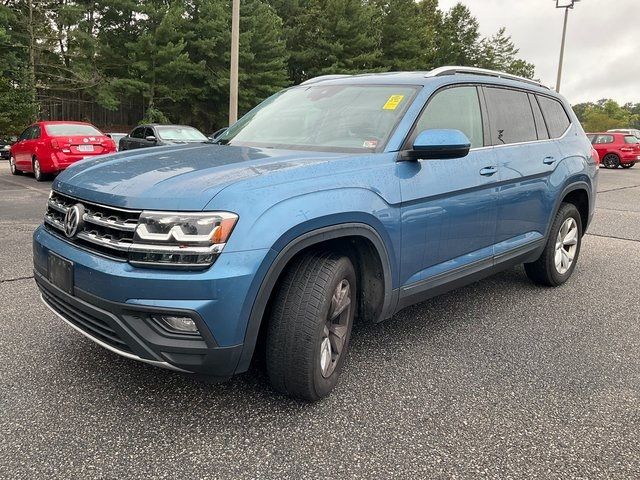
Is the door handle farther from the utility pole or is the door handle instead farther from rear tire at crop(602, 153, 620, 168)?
the utility pole

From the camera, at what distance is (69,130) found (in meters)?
12.6

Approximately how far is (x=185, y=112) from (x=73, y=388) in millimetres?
34992

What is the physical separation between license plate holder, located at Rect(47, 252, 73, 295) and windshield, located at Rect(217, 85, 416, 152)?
4.66ft

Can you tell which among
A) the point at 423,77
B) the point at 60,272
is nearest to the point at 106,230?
the point at 60,272

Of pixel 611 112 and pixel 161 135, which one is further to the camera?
pixel 611 112

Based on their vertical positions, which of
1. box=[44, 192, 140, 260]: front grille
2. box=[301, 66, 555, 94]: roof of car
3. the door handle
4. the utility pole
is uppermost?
the utility pole

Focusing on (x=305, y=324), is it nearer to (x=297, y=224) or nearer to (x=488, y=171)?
(x=297, y=224)

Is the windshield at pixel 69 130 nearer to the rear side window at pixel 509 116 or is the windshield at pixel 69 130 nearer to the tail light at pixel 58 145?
the tail light at pixel 58 145

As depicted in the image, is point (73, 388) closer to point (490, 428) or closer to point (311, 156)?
point (311, 156)

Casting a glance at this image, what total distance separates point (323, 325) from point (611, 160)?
26.8 metres

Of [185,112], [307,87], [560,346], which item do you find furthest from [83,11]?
[560,346]

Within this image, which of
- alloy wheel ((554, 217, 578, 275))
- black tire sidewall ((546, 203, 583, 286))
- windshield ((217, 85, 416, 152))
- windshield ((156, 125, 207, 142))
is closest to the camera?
windshield ((217, 85, 416, 152))

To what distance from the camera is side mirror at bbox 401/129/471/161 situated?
294cm

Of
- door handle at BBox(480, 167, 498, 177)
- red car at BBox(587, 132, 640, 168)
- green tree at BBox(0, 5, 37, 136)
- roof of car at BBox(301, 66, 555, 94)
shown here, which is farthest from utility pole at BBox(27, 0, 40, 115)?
door handle at BBox(480, 167, 498, 177)
